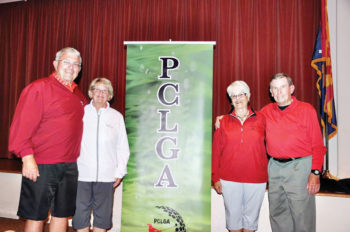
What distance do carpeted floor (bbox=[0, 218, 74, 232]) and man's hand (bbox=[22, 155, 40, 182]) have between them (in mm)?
1461

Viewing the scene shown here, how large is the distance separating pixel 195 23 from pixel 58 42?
2188 millimetres

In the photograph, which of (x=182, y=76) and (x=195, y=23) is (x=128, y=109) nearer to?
(x=182, y=76)

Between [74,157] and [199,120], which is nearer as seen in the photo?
[74,157]

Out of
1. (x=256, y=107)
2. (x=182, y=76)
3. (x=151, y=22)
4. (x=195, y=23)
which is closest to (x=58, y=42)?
(x=151, y=22)

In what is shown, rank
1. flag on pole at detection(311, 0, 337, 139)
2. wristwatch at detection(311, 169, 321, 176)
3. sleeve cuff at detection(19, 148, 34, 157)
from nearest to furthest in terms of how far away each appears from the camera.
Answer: sleeve cuff at detection(19, 148, 34, 157) < wristwatch at detection(311, 169, 321, 176) < flag on pole at detection(311, 0, 337, 139)

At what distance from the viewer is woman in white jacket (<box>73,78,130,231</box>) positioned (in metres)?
1.82

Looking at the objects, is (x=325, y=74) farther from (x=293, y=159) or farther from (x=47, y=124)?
(x=47, y=124)

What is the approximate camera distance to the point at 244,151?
1.80 meters

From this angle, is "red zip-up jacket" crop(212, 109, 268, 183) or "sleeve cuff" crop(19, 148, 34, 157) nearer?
"sleeve cuff" crop(19, 148, 34, 157)

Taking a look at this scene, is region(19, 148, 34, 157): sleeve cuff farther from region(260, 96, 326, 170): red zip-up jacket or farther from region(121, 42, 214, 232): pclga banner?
region(260, 96, 326, 170): red zip-up jacket

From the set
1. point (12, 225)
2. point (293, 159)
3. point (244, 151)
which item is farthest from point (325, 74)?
point (12, 225)

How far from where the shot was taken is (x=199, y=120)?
6.93 ft

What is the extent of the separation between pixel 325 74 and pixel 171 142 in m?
1.92

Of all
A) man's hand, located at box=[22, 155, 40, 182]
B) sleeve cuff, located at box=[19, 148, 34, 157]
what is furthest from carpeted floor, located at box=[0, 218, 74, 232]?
sleeve cuff, located at box=[19, 148, 34, 157]
